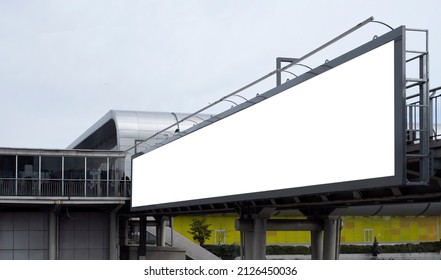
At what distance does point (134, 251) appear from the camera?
58.3m

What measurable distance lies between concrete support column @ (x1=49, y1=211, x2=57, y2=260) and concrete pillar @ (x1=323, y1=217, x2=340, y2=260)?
22371mm

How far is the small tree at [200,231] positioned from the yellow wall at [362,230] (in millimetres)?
1992

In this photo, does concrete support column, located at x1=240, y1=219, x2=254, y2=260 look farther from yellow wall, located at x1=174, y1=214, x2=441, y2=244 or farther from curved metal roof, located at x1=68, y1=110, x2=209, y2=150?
yellow wall, located at x1=174, y1=214, x2=441, y2=244

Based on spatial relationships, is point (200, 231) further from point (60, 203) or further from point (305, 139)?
point (305, 139)

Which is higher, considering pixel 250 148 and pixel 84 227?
pixel 250 148

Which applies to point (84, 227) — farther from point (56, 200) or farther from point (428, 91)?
point (428, 91)

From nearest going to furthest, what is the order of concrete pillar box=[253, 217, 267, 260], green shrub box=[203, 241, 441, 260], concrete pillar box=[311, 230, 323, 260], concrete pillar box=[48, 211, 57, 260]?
concrete pillar box=[253, 217, 267, 260], concrete pillar box=[311, 230, 323, 260], concrete pillar box=[48, 211, 57, 260], green shrub box=[203, 241, 441, 260]

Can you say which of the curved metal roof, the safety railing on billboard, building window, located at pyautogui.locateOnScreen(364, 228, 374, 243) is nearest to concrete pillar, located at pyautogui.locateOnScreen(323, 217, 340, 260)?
the safety railing on billboard

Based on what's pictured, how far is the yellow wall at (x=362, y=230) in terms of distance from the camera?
7850cm

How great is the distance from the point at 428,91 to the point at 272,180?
8.26m

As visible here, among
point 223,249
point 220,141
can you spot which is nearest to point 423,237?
point 223,249

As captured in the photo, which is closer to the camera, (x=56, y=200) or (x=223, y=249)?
(x=56, y=200)

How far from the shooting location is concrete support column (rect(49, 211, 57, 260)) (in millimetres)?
51375

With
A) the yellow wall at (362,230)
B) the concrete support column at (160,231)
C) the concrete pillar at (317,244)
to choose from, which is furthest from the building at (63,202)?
the yellow wall at (362,230)
